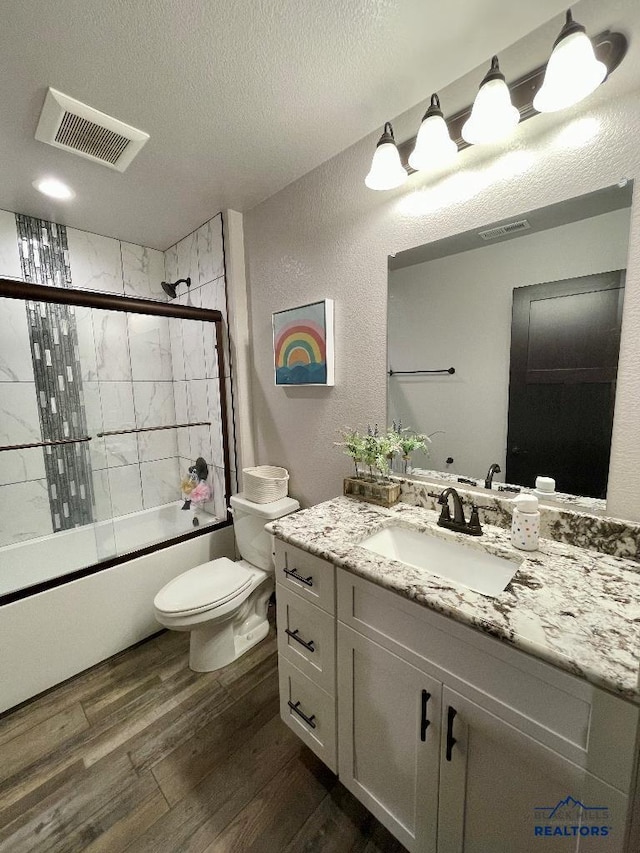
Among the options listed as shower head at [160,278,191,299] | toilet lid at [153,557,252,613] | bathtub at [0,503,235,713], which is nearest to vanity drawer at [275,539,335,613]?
toilet lid at [153,557,252,613]

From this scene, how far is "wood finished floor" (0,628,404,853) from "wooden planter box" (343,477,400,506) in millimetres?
968

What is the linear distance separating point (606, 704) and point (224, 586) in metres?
1.45

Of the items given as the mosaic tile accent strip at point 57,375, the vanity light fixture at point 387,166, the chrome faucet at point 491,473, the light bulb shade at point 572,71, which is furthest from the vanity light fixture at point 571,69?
the mosaic tile accent strip at point 57,375

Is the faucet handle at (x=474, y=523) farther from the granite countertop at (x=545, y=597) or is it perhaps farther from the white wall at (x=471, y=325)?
the white wall at (x=471, y=325)

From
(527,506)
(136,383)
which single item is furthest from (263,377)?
(527,506)

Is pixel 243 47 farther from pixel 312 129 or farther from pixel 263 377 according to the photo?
pixel 263 377

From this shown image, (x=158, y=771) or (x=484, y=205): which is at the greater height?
(x=484, y=205)

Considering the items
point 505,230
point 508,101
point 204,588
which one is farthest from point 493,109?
point 204,588

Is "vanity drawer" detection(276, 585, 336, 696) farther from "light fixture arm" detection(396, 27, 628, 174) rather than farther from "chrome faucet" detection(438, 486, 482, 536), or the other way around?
"light fixture arm" detection(396, 27, 628, 174)

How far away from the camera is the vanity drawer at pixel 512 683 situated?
56 cm

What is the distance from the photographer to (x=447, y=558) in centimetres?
111

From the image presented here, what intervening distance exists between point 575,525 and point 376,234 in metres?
1.27

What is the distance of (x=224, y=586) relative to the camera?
64.0 inches

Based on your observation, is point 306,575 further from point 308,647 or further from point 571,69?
point 571,69
